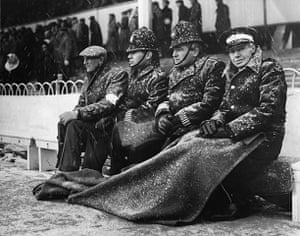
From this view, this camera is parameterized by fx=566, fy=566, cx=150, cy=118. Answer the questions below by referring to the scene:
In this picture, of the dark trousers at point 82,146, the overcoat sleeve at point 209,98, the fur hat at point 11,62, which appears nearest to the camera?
the overcoat sleeve at point 209,98

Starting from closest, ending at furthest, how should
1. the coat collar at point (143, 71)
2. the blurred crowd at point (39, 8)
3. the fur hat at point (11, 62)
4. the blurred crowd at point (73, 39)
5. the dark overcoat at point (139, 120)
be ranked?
1. the blurred crowd at point (73, 39)
2. the dark overcoat at point (139, 120)
3. the coat collar at point (143, 71)
4. the blurred crowd at point (39, 8)
5. the fur hat at point (11, 62)

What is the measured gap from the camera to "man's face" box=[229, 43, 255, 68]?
5137 mm

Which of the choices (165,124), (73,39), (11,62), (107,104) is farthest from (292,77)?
(11,62)

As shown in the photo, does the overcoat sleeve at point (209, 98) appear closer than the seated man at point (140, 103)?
Yes

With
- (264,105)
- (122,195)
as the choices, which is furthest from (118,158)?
(264,105)

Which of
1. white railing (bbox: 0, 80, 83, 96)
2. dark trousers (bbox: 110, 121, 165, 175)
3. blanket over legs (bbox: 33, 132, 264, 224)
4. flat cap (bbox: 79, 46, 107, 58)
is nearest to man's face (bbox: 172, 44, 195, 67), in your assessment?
dark trousers (bbox: 110, 121, 165, 175)

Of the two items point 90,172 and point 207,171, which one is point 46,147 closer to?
point 90,172

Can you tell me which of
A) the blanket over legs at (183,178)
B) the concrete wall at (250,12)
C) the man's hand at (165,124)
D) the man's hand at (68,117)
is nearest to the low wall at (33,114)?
the man's hand at (68,117)

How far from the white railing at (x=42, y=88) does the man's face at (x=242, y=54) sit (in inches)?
114

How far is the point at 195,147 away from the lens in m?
4.96

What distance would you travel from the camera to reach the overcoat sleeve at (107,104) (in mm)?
6309

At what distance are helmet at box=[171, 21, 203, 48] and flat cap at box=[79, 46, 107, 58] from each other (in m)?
1.33

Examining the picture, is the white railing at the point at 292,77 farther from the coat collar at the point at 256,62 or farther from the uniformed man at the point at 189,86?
the uniformed man at the point at 189,86

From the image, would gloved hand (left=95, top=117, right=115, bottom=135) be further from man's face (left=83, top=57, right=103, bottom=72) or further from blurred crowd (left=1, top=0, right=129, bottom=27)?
blurred crowd (left=1, top=0, right=129, bottom=27)
